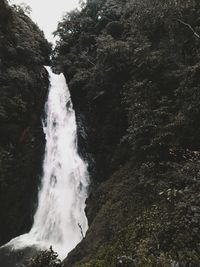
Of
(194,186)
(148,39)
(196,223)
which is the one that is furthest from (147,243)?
(148,39)

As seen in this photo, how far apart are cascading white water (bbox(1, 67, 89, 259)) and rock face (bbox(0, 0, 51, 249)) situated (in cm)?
54

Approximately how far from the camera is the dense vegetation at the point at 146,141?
5.27 m

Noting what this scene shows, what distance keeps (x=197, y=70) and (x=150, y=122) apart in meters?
2.04

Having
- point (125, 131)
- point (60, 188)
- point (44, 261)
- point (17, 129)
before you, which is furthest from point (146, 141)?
point (17, 129)

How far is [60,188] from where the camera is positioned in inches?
632

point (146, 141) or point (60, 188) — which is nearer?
point (146, 141)

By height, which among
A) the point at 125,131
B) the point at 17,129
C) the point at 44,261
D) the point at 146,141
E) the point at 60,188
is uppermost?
the point at 17,129

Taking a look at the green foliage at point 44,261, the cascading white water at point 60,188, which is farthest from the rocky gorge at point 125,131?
the cascading white water at point 60,188

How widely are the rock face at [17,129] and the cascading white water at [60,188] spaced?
1.76 feet

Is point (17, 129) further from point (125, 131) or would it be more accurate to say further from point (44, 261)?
point (44, 261)

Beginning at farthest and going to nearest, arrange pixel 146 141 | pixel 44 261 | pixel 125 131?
pixel 125 131 < pixel 146 141 < pixel 44 261

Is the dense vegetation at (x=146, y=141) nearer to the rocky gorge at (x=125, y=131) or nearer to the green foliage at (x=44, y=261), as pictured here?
the rocky gorge at (x=125, y=131)

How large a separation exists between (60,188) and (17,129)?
360 cm

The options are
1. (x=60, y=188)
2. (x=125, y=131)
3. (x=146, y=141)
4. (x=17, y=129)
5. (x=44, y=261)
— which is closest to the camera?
(x=44, y=261)
